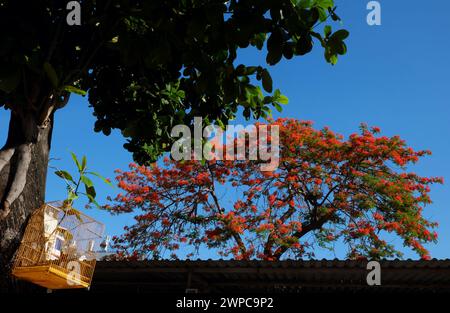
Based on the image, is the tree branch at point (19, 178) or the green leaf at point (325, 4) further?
the tree branch at point (19, 178)

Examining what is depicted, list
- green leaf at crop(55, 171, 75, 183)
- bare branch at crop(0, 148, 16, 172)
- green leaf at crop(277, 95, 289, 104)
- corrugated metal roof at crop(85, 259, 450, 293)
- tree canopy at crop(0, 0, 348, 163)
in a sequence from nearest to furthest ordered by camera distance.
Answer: tree canopy at crop(0, 0, 348, 163), green leaf at crop(55, 171, 75, 183), bare branch at crop(0, 148, 16, 172), green leaf at crop(277, 95, 289, 104), corrugated metal roof at crop(85, 259, 450, 293)

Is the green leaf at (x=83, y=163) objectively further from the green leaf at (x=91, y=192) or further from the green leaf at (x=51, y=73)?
the green leaf at (x=51, y=73)

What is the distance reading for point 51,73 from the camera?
Result: 152 inches

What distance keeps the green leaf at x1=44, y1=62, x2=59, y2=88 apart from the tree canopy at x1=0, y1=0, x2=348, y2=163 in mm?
11

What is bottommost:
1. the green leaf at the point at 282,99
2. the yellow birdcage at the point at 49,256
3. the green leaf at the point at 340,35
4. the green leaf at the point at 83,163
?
the yellow birdcage at the point at 49,256

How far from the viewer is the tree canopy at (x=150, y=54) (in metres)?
3.29

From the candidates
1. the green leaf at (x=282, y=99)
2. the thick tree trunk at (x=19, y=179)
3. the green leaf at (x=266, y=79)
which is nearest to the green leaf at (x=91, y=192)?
the thick tree trunk at (x=19, y=179)

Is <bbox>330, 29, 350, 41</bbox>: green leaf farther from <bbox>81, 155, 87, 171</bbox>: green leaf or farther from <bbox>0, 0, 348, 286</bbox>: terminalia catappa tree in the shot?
<bbox>81, 155, 87, 171</bbox>: green leaf

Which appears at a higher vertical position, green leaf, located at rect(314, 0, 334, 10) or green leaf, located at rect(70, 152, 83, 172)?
green leaf, located at rect(314, 0, 334, 10)

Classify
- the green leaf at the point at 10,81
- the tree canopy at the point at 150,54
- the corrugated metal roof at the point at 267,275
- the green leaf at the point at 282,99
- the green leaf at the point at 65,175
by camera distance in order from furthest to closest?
the corrugated metal roof at the point at 267,275 < the green leaf at the point at 282,99 < the green leaf at the point at 65,175 < the green leaf at the point at 10,81 < the tree canopy at the point at 150,54

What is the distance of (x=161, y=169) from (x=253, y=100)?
11.2 meters

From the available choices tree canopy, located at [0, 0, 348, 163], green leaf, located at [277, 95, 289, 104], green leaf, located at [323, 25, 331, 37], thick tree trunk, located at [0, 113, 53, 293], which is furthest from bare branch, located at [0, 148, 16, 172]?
green leaf, located at [323, 25, 331, 37]

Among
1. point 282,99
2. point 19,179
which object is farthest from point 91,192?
point 282,99

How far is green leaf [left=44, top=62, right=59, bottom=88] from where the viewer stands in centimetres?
383
